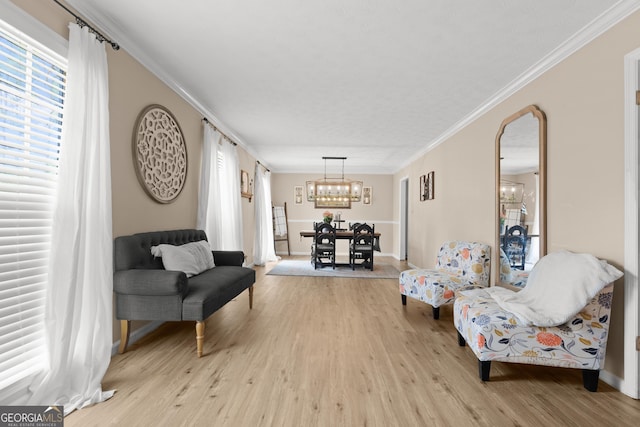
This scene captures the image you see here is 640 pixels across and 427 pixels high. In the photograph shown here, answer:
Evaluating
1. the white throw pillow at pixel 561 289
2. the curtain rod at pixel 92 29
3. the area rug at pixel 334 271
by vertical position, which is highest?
the curtain rod at pixel 92 29

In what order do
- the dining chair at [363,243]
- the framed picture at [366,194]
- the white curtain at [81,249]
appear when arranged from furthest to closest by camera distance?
the framed picture at [366,194], the dining chair at [363,243], the white curtain at [81,249]

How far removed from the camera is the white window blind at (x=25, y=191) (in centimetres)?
175

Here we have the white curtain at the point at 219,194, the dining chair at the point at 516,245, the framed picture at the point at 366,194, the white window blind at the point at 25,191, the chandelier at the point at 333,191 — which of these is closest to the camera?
the white window blind at the point at 25,191

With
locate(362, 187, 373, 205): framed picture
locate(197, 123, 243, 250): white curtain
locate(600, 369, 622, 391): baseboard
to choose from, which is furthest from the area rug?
locate(600, 369, 622, 391): baseboard

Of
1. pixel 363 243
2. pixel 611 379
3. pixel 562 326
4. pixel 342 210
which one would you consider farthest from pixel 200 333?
pixel 342 210

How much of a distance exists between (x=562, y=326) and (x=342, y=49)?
261 cm

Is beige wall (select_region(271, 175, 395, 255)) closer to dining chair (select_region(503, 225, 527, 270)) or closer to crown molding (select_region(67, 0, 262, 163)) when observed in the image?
crown molding (select_region(67, 0, 262, 163))

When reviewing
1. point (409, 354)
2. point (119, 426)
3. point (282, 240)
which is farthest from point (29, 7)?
point (282, 240)

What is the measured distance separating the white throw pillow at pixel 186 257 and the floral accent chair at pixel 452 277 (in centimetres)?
235

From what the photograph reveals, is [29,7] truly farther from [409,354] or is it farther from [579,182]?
[579,182]

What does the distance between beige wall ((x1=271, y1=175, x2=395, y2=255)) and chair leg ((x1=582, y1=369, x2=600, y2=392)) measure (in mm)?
7110

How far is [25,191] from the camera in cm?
187

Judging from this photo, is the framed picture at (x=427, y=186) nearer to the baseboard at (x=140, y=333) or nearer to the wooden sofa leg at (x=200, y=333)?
the wooden sofa leg at (x=200, y=333)

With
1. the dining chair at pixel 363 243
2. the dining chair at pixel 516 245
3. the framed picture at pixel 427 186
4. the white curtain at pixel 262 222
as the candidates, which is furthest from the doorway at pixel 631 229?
the white curtain at pixel 262 222
